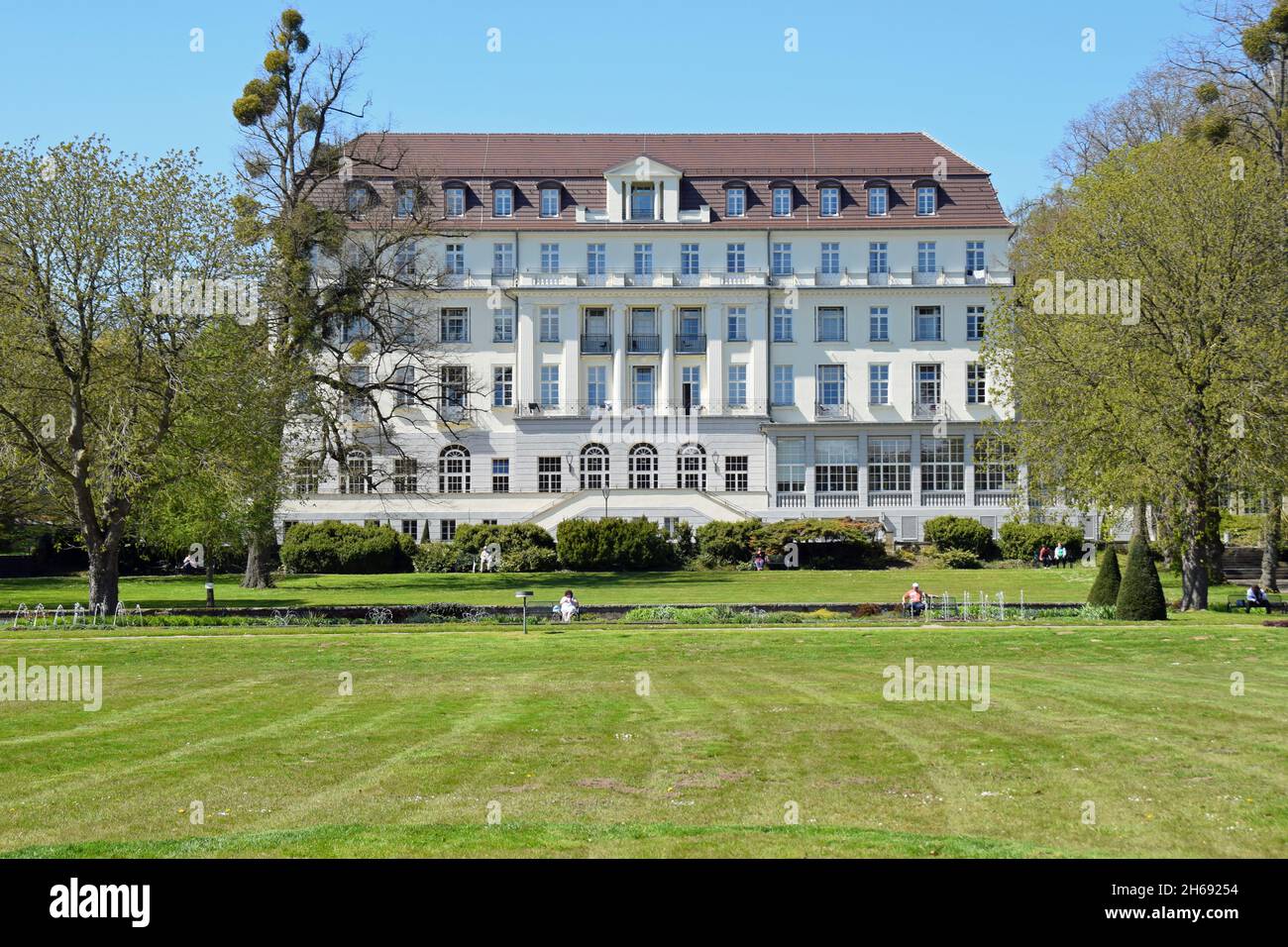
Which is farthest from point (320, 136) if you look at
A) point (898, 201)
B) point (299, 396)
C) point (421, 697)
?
point (421, 697)

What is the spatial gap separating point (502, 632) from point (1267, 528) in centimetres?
2986

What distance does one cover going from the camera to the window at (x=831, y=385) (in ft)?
255

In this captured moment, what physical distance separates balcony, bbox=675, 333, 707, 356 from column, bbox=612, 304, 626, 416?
3079 mm

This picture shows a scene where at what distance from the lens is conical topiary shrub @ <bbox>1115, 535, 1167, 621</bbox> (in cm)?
3641

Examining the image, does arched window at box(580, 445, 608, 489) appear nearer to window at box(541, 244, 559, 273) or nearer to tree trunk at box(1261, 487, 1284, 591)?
window at box(541, 244, 559, 273)

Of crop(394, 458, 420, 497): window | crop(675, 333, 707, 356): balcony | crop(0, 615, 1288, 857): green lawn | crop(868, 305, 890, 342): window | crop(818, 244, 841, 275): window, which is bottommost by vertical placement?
crop(0, 615, 1288, 857): green lawn

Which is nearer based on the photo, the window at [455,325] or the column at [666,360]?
the column at [666,360]

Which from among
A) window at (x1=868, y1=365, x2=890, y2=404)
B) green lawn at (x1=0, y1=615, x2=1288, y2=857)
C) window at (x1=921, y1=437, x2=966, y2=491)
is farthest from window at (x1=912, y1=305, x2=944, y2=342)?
green lawn at (x1=0, y1=615, x2=1288, y2=857)

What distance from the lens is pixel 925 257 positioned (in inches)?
3095

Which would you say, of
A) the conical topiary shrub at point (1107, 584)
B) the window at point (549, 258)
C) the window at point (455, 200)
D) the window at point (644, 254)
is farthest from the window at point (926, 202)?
the conical topiary shrub at point (1107, 584)

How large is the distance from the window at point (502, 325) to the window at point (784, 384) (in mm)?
15319

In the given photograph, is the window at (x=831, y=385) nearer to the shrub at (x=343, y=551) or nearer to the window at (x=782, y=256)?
the window at (x=782, y=256)

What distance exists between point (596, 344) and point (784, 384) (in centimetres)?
1095
